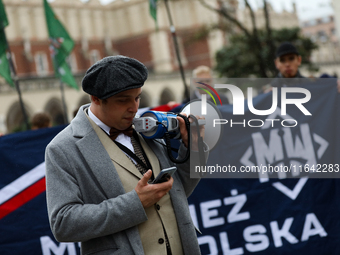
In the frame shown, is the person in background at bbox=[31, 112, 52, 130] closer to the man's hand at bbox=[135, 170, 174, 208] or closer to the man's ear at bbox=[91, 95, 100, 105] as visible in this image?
the man's ear at bbox=[91, 95, 100, 105]

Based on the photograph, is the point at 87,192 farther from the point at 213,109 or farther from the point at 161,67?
the point at 161,67

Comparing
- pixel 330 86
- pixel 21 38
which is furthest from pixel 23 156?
pixel 21 38

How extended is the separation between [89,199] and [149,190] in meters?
0.27

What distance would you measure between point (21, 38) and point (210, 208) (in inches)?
1507

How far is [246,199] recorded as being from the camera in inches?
162

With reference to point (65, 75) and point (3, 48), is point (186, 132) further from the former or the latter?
point (65, 75)

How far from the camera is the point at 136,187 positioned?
2029 millimetres

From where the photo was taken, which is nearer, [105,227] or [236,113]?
[105,227]

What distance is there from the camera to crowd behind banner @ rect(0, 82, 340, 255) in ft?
12.6

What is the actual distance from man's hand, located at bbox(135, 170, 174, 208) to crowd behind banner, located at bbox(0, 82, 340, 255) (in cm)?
200

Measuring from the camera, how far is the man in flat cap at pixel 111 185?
198 cm

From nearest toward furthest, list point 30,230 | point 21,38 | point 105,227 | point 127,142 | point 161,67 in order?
point 105,227 < point 127,142 < point 30,230 < point 21,38 < point 161,67

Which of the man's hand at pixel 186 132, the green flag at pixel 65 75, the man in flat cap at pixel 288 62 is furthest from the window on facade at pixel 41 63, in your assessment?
the man's hand at pixel 186 132

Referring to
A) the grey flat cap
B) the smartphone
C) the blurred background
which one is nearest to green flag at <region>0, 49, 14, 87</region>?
the grey flat cap
